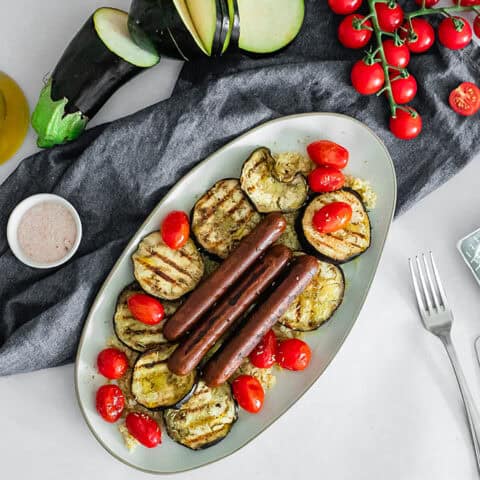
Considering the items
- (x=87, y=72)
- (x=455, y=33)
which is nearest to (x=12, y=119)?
(x=87, y=72)

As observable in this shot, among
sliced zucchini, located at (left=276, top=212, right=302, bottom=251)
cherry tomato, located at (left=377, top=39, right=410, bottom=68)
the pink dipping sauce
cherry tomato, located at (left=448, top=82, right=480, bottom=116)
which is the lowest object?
sliced zucchini, located at (left=276, top=212, right=302, bottom=251)

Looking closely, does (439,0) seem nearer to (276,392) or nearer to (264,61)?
(264,61)

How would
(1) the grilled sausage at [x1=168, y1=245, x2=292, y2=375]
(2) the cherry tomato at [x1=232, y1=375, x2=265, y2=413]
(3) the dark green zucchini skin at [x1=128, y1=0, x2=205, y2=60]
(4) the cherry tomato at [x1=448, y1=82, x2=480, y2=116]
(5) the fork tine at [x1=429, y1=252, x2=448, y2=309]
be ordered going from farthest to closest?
(5) the fork tine at [x1=429, y1=252, x2=448, y2=309] → (4) the cherry tomato at [x1=448, y1=82, x2=480, y2=116] → (2) the cherry tomato at [x1=232, y1=375, x2=265, y2=413] → (1) the grilled sausage at [x1=168, y1=245, x2=292, y2=375] → (3) the dark green zucchini skin at [x1=128, y1=0, x2=205, y2=60]

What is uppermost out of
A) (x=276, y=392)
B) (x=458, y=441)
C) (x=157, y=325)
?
(x=157, y=325)

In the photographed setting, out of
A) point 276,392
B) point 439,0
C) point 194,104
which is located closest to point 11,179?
point 194,104

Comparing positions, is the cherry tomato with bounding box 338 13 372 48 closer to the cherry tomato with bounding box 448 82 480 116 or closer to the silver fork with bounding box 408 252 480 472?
the cherry tomato with bounding box 448 82 480 116

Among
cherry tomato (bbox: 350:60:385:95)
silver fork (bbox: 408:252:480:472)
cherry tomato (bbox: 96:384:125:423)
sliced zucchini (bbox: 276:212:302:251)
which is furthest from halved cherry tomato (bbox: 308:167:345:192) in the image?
cherry tomato (bbox: 96:384:125:423)

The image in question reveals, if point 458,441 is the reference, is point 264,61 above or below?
above

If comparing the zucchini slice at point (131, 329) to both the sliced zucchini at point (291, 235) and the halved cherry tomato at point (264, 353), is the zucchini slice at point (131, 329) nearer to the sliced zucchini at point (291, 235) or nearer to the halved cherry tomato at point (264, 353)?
the halved cherry tomato at point (264, 353)
